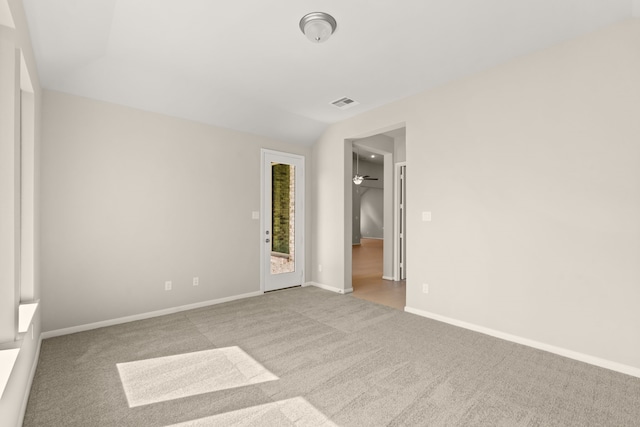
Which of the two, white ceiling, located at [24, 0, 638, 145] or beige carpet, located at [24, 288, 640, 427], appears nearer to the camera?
beige carpet, located at [24, 288, 640, 427]

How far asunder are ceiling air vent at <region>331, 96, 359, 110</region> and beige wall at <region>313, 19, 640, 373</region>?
715mm

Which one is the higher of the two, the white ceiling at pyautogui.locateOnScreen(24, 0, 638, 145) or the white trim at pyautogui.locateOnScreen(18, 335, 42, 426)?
the white ceiling at pyautogui.locateOnScreen(24, 0, 638, 145)

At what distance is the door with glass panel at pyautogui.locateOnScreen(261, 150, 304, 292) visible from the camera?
198 inches

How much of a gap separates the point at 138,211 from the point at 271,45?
2.55 m

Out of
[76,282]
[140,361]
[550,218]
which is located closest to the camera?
[140,361]

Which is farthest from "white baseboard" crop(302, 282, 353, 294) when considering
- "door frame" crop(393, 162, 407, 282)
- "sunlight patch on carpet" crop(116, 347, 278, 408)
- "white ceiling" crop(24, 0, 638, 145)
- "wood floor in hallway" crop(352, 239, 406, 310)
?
"white ceiling" crop(24, 0, 638, 145)

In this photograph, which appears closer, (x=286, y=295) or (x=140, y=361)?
(x=140, y=361)

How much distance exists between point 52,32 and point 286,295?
4063mm

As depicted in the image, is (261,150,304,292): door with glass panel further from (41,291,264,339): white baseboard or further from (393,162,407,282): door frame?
(393,162,407,282): door frame

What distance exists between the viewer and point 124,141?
11.9ft

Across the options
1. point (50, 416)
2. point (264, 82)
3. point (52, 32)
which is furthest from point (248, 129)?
point (50, 416)

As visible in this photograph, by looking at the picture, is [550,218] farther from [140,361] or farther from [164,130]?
[164,130]

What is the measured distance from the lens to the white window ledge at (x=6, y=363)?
1372mm

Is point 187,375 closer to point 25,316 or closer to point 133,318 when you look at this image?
point 25,316
